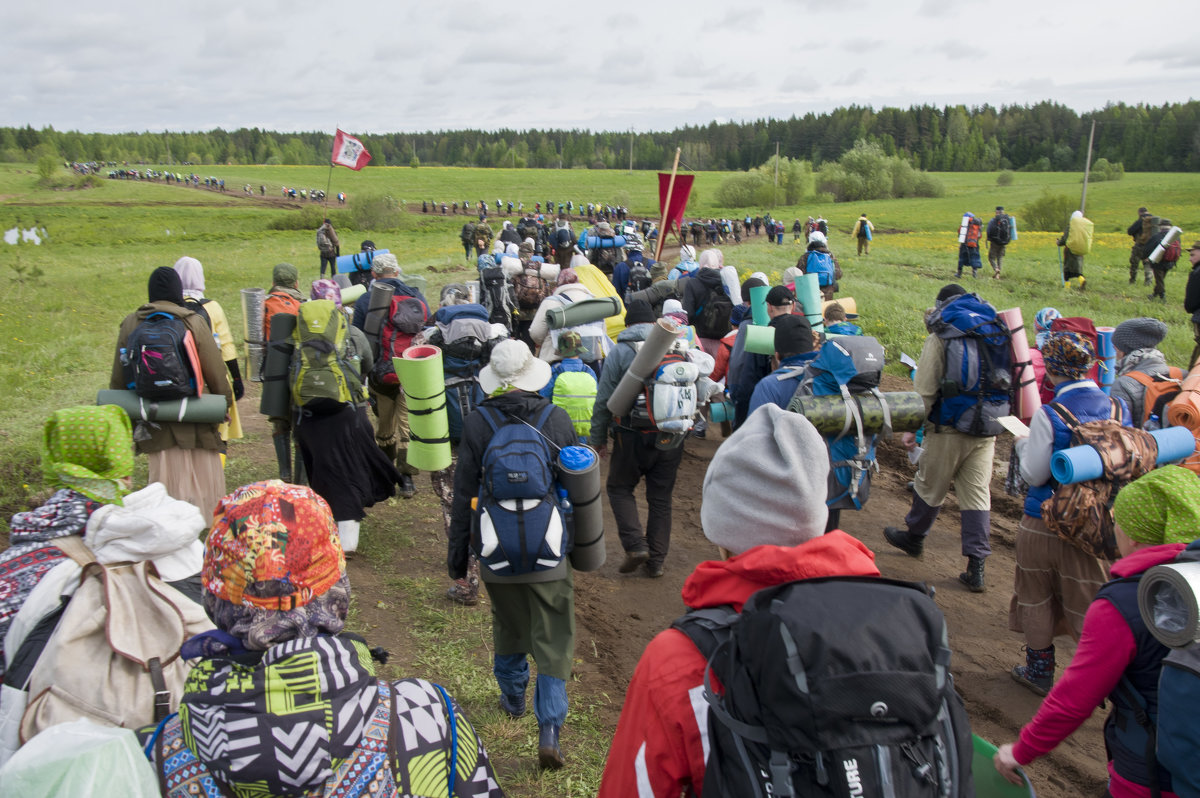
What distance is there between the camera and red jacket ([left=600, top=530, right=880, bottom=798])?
5.31 feet

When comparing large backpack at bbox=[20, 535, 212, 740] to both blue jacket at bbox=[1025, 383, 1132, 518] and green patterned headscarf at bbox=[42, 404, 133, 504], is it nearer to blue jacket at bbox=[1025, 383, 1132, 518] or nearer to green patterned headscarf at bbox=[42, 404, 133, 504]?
green patterned headscarf at bbox=[42, 404, 133, 504]

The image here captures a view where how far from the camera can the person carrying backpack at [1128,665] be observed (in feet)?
7.80

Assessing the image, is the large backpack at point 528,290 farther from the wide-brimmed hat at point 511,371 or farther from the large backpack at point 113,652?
the large backpack at point 113,652

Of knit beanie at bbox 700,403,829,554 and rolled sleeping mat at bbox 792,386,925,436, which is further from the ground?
knit beanie at bbox 700,403,829,554

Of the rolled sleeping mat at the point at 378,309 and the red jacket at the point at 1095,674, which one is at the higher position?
the rolled sleeping mat at the point at 378,309

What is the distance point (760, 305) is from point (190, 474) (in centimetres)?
500

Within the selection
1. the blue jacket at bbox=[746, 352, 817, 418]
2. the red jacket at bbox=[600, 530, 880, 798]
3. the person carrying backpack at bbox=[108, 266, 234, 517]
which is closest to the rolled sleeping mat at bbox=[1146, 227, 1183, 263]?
the blue jacket at bbox=[746, 352, 817, 418]

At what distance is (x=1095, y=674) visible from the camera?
248 cm

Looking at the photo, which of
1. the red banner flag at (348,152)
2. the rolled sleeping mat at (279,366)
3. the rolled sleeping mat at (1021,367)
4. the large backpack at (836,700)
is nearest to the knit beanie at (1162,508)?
the large backpack at (836,700)

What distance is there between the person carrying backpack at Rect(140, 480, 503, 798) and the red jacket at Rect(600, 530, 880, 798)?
483mm

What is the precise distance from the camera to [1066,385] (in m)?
4.31

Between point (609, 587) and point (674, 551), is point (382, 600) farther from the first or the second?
point (674, 551)

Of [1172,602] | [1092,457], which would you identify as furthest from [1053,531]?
[1172,602]

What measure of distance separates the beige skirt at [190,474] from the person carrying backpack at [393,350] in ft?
5.02
